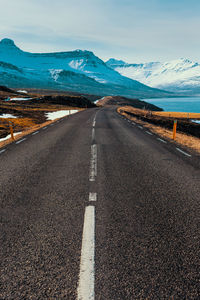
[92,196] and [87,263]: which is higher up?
[92,196]

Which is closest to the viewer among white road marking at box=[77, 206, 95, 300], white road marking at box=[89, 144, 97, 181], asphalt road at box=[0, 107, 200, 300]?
white road marking at box=[77, 206, 95, 300]

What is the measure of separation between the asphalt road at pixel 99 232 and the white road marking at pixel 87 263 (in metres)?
0.01

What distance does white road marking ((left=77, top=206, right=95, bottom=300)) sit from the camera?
253 centimetres

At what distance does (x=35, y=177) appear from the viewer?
6.34 meters

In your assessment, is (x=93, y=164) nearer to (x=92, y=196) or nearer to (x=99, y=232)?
(x=92, y=196)

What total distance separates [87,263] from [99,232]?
0.75m

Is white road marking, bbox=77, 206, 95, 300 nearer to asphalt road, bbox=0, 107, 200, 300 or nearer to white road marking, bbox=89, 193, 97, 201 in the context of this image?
asphalt road, bbox=0, 107, 200, 300

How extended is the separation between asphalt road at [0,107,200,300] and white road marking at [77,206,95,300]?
0.01 m

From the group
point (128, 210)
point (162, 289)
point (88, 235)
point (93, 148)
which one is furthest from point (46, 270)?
point (93, 148)

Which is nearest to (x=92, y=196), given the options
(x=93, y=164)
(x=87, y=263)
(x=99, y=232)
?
(x=99, y=232)

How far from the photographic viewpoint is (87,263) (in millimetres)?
2980

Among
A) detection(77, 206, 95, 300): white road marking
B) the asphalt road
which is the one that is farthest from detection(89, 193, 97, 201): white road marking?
detection(77, 206, 95, 300): white road marking

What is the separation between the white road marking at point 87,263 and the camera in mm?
2527

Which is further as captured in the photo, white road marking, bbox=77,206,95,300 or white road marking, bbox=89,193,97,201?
white road marking, bbox=89,193,97,201
